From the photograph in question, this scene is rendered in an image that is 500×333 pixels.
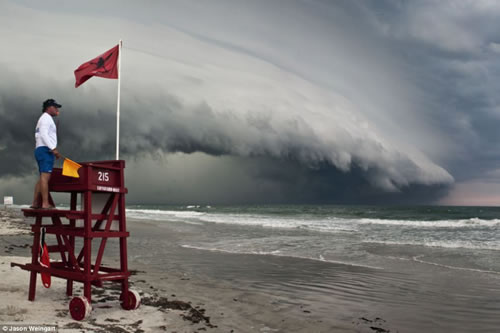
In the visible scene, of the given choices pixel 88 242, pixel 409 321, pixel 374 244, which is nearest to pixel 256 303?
pixel 409 321

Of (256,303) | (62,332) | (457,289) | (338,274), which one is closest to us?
(62,332)

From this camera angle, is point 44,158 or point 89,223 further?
point 44,158

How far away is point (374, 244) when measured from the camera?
66.0 feet

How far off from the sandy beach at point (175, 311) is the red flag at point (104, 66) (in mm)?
4046

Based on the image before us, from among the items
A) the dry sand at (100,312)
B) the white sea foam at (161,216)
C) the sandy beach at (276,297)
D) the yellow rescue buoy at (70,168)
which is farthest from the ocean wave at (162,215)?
→ the yellow rescue buoy at (70,168)

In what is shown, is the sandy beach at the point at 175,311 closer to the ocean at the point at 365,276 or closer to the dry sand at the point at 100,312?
the dry sand at the point at 100,312

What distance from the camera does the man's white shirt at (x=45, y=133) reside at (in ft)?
21.0

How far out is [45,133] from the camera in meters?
6.41

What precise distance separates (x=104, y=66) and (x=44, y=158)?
2211 mm

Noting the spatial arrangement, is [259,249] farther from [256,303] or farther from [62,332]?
[62,332]

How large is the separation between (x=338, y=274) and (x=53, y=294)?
745cm

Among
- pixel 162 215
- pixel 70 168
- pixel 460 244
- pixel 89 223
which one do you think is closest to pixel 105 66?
pixel 70 168

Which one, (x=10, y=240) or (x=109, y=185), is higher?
(x=109, y=185)

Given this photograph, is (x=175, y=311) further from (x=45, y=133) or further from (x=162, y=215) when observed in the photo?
(x=162, y=215)
